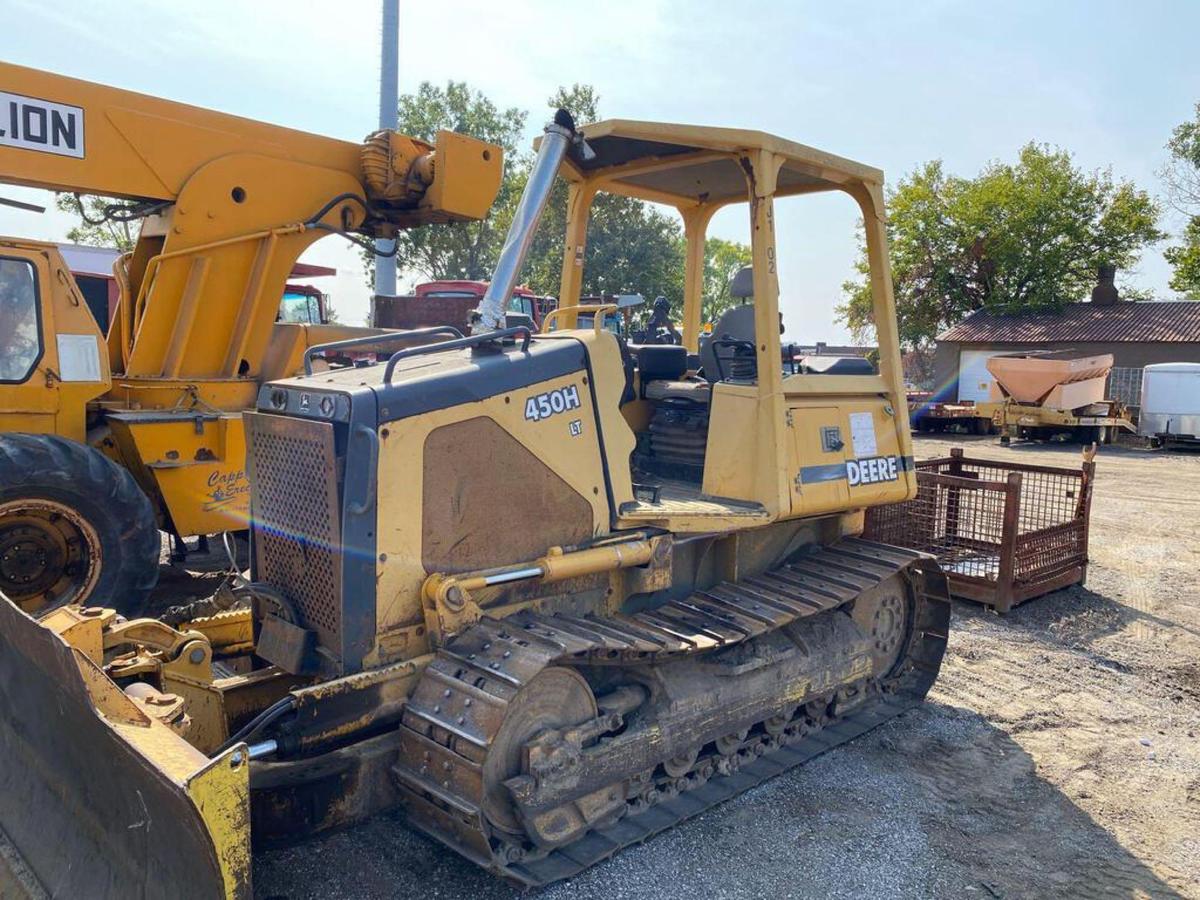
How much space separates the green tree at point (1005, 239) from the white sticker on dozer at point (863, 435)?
2791 cm

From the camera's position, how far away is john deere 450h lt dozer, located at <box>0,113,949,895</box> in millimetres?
2898

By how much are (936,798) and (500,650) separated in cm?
234

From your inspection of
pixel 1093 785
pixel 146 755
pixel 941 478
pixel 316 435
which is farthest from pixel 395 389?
pixel 941 478

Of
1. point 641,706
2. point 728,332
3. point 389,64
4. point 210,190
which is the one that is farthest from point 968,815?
point 389,64

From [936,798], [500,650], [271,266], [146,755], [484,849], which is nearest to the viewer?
[146,755]

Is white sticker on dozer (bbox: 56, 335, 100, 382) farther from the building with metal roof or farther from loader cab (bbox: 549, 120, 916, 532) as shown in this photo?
the building with metal roof

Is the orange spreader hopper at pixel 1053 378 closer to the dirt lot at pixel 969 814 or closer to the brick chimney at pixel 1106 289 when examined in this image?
the brick chimney at pixel 1106 289

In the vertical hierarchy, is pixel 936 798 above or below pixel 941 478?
below

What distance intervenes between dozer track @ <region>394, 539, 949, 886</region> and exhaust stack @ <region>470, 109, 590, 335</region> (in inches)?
49.9

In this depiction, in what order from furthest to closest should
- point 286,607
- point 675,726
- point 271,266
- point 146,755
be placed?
point 271,266
point 675,726
point 286,607
point 146,755

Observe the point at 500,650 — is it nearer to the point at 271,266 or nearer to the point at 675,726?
the point at 675,726

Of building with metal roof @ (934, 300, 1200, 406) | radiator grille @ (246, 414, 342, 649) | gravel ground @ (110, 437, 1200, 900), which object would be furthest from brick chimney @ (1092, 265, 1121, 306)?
radiator grille @ (246, 414, 342, 649)

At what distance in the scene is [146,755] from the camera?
Result: 240cm

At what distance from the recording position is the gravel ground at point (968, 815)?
342 cm
